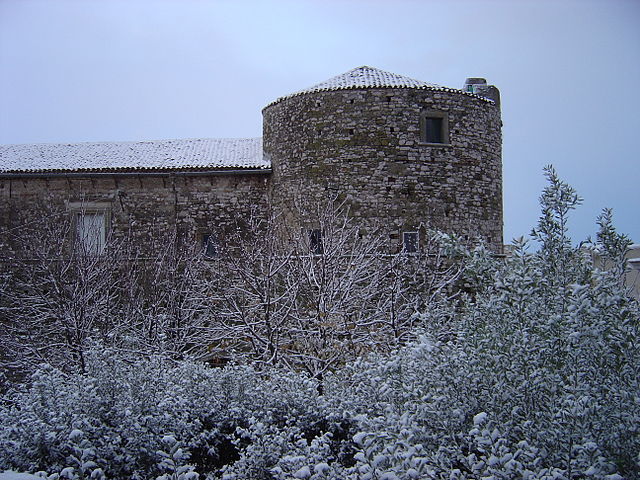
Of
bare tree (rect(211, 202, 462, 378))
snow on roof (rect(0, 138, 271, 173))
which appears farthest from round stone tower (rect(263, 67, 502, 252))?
snow on roof (rect(0, 138, 271, 173))

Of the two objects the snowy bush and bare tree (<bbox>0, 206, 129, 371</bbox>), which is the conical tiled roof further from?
the snowy bush

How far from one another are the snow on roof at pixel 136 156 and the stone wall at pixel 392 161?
1417 millimetres

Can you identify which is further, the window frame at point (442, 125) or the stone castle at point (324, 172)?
the window frame at point (442, 125)

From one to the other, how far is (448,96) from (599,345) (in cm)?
1068

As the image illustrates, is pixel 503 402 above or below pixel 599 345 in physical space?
below

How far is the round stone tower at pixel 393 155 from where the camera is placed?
1377cm

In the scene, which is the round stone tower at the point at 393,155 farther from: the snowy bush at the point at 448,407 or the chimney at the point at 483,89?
the snowy bush at the point at 448,407

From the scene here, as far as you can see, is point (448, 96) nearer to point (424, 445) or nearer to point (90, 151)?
point (90, 151)

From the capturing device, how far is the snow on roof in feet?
50.5

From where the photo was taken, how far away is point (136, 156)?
16.3m

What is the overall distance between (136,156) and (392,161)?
6311mm

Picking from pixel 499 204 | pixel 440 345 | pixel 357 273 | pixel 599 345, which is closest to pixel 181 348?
pixel 357 273

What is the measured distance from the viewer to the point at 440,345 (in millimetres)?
4906

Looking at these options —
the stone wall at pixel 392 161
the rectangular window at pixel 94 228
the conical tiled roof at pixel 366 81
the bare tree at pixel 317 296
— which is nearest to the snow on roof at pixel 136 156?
the rectangular window at pixel 94 228
